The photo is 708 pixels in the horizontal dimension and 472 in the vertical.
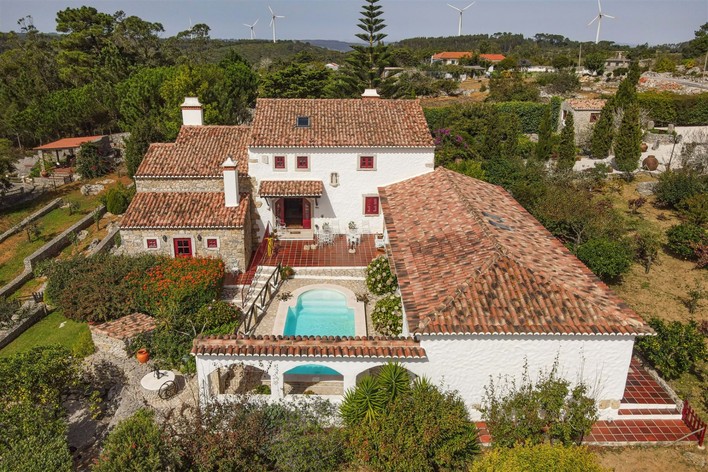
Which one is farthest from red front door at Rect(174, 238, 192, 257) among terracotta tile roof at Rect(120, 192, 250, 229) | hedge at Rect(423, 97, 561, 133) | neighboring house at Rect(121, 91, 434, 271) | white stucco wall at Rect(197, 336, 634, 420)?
hedge at Rect(423, 97, 561, 133)

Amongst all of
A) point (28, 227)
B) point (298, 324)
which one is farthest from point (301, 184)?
point (28, 227)

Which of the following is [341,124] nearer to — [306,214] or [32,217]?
[306,214]

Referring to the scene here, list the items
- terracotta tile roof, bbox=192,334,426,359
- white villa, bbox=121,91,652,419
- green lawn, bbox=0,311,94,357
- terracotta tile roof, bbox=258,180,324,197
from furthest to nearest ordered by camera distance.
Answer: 1. terracotta tile roof, bbox=258,180,324,197
2. green lawn, bbox=0,311,94,357
3. white villa, bbox=121,91,652,419
4. terracotta tile roof, bbox=192,334,426,359

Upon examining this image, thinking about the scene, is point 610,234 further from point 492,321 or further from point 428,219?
point 492,321

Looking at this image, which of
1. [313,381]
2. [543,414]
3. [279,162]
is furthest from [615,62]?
[313,381]

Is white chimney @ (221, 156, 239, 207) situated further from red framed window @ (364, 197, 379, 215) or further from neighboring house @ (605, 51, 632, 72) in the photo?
neighboring house @ (605, 51, 632, 72)

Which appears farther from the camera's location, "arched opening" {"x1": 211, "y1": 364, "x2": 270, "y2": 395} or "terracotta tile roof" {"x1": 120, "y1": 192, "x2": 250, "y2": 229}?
"terracotta tile roof" {"x1": 120, "y1": 192, "x2": 250, "y2": 229}
